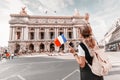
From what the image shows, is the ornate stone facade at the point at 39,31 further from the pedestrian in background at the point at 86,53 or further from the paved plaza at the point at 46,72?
the pedestrian in background at the point at 86,53

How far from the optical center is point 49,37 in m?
69.4

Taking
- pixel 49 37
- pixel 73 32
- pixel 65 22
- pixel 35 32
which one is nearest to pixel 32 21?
pixel 35 32

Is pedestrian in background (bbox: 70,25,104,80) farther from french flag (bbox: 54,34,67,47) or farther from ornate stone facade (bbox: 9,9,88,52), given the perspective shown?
ornate stone facade (bbox: 9,9,88,52)

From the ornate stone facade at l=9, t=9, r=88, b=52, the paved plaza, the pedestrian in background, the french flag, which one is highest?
the ornate stone facade at l=9, t=9, r=88, b=52

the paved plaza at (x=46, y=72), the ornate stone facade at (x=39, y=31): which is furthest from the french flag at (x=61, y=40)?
the ornate stone facade at (x=39, y=31)

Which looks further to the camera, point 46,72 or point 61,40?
point 46,72

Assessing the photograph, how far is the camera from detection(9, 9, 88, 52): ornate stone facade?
213 ft

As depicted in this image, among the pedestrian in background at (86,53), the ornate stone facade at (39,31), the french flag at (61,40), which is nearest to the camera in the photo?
the pedestrian in background at (86,53)

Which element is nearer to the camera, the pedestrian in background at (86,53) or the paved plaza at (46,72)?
the pedestrian in background at (86,53)

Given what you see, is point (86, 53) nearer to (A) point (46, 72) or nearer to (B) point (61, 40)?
(B) point (61, 40)

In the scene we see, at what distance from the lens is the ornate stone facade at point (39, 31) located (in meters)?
65.0

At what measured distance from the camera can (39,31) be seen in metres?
69.3

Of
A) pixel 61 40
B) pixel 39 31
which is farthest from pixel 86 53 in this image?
pixel 39 31

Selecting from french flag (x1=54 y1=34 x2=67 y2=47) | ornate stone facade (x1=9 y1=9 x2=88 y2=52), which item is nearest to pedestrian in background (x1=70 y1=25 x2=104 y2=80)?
french flag (x1=54 y1=34 x2=67 y2=47)
